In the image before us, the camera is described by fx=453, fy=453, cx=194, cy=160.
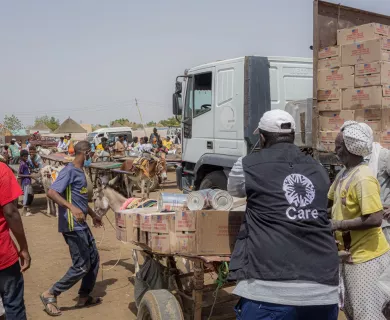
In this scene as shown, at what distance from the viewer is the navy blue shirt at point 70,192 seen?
16.1ft

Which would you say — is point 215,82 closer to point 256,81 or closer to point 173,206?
point 256,81

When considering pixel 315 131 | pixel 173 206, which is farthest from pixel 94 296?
pixel 315 131

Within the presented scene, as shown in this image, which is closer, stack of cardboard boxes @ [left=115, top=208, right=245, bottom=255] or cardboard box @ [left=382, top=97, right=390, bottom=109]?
stack of cardboard boxes @ [left=115, top=208, right=245, bottom=255]

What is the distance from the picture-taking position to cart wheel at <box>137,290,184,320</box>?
3520mm

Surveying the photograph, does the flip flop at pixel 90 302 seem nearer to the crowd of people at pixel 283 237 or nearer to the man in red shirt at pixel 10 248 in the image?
the man in red shirt at pixel 10 248

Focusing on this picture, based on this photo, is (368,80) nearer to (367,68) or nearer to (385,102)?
(367,68)

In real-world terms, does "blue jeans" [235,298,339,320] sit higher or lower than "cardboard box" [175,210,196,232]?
lower

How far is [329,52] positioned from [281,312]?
4030 millimetres

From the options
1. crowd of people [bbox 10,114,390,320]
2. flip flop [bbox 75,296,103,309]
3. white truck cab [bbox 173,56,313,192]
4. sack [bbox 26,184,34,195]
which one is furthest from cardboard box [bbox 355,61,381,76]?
sack [bbox 26,184,34,195]

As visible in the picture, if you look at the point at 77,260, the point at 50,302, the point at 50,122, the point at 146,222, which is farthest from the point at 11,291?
the point at 50,122

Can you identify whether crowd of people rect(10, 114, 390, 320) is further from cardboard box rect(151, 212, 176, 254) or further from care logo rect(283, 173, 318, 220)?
cardboard box rect(151, 212, 176, 254)

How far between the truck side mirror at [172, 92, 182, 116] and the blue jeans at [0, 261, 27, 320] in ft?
19.5

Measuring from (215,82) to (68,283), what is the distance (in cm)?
452

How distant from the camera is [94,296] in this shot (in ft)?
18.4
